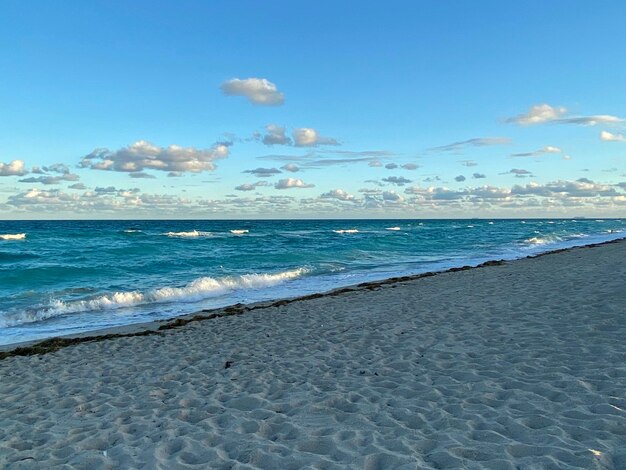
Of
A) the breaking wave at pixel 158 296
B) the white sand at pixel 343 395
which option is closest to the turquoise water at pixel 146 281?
the breaking wave at pixel 158 296

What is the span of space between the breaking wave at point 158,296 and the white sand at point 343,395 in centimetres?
545

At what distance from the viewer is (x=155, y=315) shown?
13.4 m

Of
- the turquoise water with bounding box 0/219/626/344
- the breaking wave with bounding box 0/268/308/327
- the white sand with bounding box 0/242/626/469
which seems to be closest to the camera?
the white sand with bounding box 0/242/626/469

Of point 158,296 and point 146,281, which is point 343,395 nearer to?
point 158,296

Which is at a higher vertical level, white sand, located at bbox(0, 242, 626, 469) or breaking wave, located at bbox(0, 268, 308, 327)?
white sand, located at bbox(0, 242, 626, 469)

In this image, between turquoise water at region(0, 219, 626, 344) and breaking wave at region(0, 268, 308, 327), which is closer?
turquoise water at region(0, 219, 626, 344)

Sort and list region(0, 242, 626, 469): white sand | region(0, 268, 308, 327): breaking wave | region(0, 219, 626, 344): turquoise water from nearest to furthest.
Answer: region(0, 242, 626, 469): white sand → region(0, 219, 626, 344): turquoise water → region(0, 268, 308, 327): breaking wave

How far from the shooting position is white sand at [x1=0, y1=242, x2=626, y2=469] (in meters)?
4.00

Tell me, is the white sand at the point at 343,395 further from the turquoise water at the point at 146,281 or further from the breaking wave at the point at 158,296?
the breaking wave at the point at 158,296

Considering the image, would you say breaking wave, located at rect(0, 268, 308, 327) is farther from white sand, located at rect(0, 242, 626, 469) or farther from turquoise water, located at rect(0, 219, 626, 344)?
white sand, located at rect(0, 242, 626, 469)

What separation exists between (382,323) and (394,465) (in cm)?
595

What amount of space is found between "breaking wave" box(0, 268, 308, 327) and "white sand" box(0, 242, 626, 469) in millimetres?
5446

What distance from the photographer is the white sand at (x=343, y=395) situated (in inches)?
157

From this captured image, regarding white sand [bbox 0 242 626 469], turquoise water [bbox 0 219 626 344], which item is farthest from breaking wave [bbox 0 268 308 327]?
white sand [bbox 0 242 626 469]
